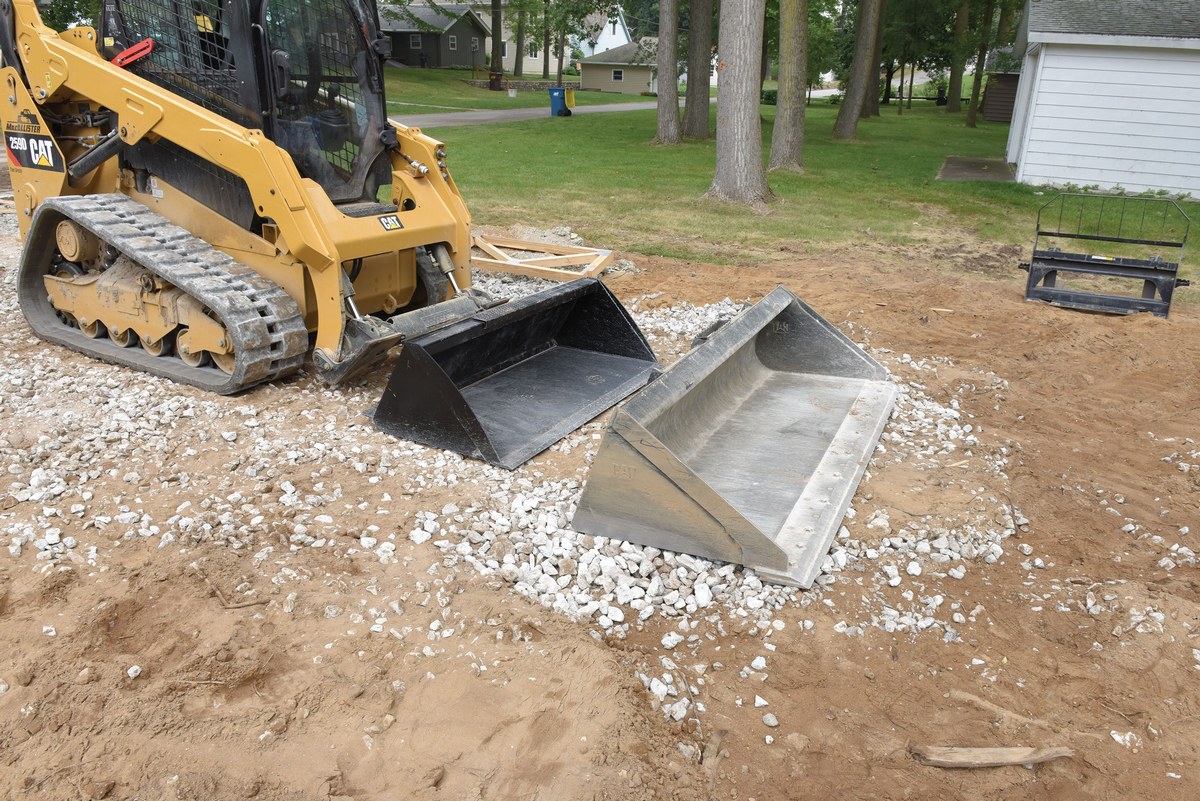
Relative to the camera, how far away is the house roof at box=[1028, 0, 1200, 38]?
50.4 ft

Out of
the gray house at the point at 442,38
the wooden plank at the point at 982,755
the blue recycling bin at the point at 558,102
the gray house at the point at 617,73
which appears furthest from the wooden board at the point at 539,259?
the gray house at the point at 617,73

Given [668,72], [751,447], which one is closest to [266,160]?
[751,447]

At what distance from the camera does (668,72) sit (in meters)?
20.3

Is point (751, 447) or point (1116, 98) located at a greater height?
point (1116, 98)

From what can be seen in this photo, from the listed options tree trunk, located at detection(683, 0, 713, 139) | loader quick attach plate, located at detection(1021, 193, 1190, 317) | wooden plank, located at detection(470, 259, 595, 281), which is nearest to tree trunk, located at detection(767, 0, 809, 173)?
tree trunk, located at detection(683, 0, 713, 139)

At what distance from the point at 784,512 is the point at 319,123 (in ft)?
13.3

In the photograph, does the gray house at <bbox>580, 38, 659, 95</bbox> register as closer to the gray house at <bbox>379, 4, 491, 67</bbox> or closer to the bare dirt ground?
the gray house at <bbox>379, 4, 491, 67</bbox>

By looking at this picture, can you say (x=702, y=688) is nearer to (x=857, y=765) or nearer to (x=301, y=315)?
(x=857, y=765)

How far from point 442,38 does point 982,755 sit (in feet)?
187

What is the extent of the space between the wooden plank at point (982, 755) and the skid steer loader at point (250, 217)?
8.65 ft

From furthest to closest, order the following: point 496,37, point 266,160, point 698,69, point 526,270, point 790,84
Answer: point 496,37 → point 698,69 → point 790,84 → point 526,270 → point 266,160

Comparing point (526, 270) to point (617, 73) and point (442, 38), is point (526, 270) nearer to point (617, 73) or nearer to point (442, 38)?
point (442, 38)

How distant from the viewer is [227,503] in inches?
176

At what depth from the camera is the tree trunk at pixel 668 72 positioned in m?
19.7
